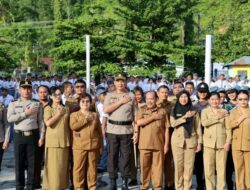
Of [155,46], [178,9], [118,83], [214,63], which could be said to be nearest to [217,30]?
[214,63]

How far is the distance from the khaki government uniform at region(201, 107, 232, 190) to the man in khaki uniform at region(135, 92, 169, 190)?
2.23ft

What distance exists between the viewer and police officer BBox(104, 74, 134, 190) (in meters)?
7.11

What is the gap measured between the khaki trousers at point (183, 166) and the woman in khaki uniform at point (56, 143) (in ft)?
5.62

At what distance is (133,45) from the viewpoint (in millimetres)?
25109

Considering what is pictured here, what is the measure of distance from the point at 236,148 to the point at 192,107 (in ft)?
2.97

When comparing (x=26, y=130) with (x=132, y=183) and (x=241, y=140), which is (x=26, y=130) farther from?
(x=241, y=140)

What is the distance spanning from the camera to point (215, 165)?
680cm

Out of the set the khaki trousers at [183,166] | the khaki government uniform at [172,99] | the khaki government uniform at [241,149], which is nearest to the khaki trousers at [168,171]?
the khaki trousers at [183,166]

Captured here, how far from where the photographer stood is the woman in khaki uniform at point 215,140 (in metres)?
6.67

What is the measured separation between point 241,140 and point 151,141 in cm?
136

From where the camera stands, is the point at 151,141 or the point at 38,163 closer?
the point at 151,141

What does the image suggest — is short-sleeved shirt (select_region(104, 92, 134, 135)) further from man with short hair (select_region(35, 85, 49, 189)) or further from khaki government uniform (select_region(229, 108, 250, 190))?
khaki government uniform (select_region(229, 108, 250, 190))

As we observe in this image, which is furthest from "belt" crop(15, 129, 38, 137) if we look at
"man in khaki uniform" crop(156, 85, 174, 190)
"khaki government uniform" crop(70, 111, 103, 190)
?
"man in khaki uniform" crop(156, 85, 174, 190)

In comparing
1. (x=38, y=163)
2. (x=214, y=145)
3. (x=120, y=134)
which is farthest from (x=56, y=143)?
(x=214, y=145)
